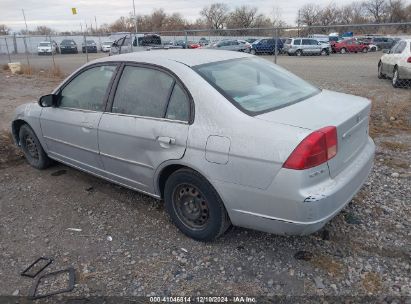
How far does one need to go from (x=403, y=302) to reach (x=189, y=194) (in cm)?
178

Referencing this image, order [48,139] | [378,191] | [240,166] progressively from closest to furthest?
[240,166] → [378,191] → [48,139]

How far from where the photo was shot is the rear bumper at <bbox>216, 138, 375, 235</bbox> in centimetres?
254

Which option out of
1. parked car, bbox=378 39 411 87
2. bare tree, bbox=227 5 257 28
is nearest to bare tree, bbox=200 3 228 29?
bare tree, bbox=227 5 257 28

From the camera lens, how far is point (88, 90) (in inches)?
159

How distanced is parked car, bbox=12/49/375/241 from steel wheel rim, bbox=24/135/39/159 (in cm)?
102

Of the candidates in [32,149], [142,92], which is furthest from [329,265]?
[32,149]

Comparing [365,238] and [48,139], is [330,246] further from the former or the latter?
[48,139]

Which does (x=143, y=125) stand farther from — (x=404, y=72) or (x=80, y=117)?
(x=404, y=72)

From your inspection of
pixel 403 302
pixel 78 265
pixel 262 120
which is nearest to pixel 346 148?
pixel 262 120

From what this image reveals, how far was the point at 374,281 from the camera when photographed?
273 centimetres

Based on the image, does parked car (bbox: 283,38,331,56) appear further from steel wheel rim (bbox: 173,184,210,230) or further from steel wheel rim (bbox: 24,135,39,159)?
steel wheel rim (bbox: 173,184,210,230)

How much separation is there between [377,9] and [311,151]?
276 ft

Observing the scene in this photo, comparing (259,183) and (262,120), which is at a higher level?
(262,120)

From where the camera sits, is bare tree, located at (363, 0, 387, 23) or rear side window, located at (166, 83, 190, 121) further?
bare tree, located at (363, 0, 387, 23)
